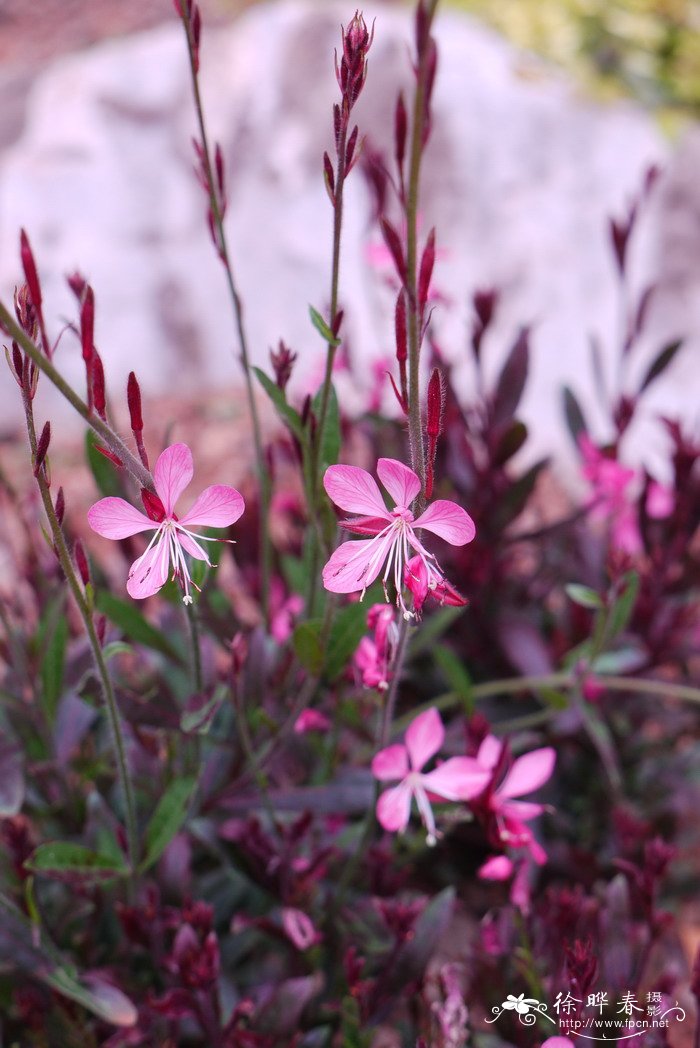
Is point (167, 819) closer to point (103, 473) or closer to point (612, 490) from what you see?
point (103, 473)

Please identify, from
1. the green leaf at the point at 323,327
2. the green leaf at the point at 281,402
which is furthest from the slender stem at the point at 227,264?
the green leaf at the point at 323,327

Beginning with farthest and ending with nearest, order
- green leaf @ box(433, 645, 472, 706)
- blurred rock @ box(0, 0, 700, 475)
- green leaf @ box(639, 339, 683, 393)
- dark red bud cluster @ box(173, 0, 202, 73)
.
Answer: blurred rock @ box(0, 0, 700, 475) < green leaf @ box(639, 339, 683, 393) < green leaf @ box(433, 645, 472, 706) < dark red bud cluster @ box(173, 0, 202, 73)

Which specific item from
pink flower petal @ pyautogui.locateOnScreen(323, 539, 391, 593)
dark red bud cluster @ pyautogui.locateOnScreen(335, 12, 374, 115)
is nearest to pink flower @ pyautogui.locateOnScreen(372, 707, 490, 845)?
pink flower petal @ pyautogui.locateOnScreen(323, 539, 391, 593)

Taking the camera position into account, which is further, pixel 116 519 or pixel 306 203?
pixel 306 203

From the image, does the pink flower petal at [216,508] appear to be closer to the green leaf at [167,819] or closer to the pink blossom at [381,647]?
the pink blossom at [381,647]

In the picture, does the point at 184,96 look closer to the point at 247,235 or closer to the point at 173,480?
the point at 247,235

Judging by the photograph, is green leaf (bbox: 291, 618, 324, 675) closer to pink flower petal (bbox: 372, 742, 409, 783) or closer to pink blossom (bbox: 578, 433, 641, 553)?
pink flower petal (bbox: 372, 742, 409, 783)

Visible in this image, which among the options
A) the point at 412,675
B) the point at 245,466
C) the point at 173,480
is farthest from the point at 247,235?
the point at 173,480

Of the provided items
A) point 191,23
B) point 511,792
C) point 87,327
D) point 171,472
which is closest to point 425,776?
point 511,792
